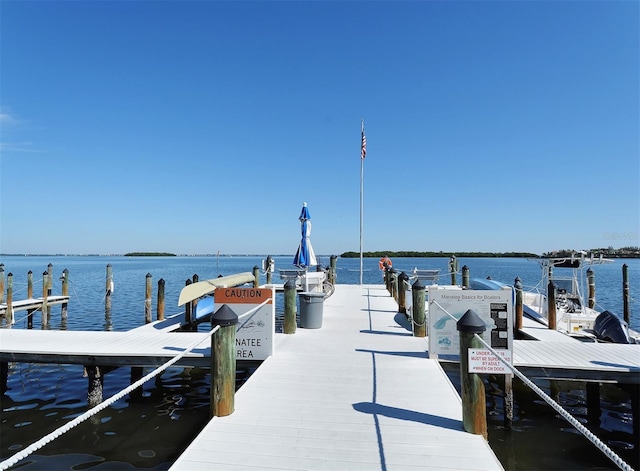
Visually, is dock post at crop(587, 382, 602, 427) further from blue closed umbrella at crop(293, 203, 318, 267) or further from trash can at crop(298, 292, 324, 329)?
blue closed umbrella at crop(293, 203, 318, 267)

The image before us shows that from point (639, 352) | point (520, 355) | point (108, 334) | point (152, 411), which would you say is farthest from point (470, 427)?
point (108, 334)

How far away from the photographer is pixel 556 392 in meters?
8.66

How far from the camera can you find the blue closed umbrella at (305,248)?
631 inches

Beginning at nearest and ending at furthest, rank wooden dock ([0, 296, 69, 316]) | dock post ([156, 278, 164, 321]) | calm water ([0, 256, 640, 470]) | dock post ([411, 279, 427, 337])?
calm water ([0, 256, 640, 470]) → dock post ([411, 279, 427, 337]) → dock post ([156, 278, 164, 321]) → wooden dock ([0, 296, 69, 316])

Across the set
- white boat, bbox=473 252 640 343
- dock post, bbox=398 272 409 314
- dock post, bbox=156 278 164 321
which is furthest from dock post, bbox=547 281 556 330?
dock post, bbox=156 278 164 321

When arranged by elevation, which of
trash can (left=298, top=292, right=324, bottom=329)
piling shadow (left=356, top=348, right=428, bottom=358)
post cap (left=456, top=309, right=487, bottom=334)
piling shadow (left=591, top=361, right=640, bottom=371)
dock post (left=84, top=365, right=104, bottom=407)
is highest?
post cap (left=456, top=309, right=487, bottom=334)

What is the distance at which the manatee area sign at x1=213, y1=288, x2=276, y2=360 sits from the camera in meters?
6.92

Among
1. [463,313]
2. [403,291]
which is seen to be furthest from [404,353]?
[403,291]

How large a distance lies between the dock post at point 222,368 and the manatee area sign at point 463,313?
3539mm

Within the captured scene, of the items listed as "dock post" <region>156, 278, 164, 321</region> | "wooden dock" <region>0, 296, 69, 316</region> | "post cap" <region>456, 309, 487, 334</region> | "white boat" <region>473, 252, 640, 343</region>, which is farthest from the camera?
"wooden dock" <region>0, 296, 69, 316</region>

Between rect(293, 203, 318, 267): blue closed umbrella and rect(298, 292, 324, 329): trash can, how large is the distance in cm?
598

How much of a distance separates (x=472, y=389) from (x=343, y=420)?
1542mm

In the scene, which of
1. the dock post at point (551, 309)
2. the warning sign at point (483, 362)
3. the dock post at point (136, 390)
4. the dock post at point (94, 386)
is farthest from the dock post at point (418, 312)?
the dock post at point (94, 386)

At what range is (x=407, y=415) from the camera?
463 cm
